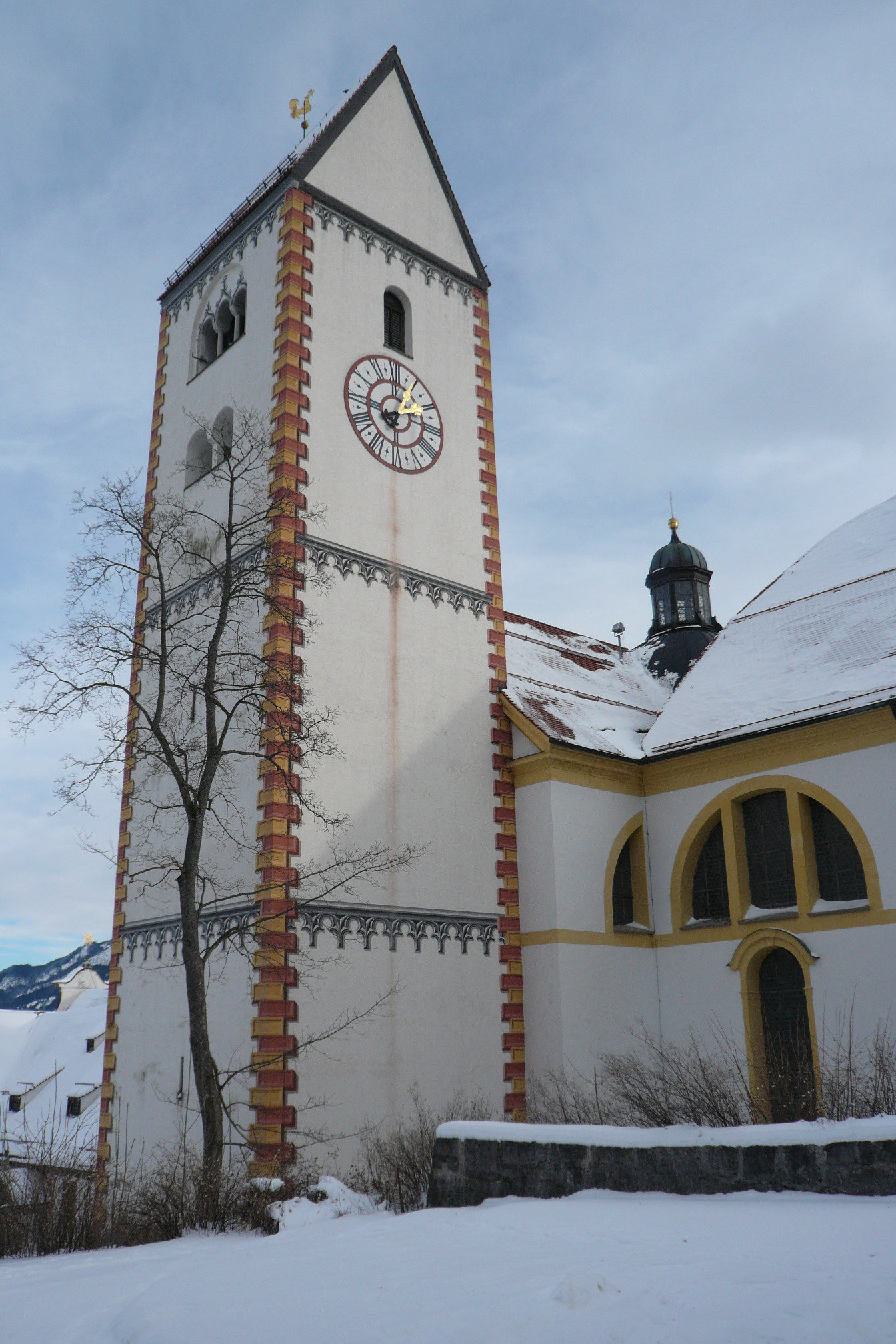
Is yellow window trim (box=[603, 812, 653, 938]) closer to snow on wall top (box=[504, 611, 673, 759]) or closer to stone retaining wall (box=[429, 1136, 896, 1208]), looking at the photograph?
snow on wall top (box=[504, 611, 673, 759])

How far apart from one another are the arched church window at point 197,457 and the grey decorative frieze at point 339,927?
310 inches

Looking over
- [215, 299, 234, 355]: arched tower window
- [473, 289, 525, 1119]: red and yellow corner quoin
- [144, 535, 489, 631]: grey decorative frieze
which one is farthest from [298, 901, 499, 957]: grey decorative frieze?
[215, 299, 234, 355]: arched tower window

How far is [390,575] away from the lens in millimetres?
17797

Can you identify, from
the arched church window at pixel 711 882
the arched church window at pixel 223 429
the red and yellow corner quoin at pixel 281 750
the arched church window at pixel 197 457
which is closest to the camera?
the red and yellow corner quoin at pixel 281 750

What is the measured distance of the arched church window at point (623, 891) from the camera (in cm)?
1827

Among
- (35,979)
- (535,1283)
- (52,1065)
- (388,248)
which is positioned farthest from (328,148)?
(35,979)

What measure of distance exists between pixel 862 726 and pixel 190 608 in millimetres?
10681

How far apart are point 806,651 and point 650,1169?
13030mm

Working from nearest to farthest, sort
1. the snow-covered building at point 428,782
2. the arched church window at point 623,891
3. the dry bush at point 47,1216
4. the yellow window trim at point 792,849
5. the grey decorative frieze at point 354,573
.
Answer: the dry bush at point 47,1216
the snow-covered building at point 428,782
the yellow window trim at point 792,849
the grey decorative frieze at point 354,573
the arched church window at point 623,891

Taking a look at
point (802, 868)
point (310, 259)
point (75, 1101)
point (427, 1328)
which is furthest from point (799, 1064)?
point (75, 1101)

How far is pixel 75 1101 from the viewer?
110 feet

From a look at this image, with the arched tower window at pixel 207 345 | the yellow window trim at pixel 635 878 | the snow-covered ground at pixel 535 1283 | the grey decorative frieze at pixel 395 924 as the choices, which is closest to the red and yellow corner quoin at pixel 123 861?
the arched tower window at pixel 207 345

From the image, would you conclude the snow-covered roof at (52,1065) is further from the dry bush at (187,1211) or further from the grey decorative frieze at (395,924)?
the dry bush at (187,1211)

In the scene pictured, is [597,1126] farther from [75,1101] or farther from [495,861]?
[75,1101]
